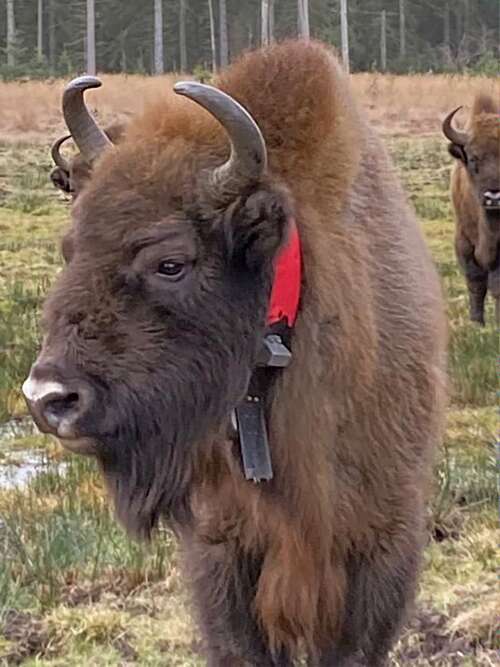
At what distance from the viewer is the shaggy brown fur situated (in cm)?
1184

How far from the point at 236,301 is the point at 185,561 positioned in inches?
40.4

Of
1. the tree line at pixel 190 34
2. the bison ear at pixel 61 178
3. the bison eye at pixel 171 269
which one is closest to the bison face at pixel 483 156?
the bison ear at pixel 61 178

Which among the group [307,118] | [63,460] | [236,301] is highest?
[307,118]

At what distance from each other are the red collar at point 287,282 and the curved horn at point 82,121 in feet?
2.18

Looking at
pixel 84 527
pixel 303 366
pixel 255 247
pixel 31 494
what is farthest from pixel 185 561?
pixel 31 494

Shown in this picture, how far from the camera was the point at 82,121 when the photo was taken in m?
3.62

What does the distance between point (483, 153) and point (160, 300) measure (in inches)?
362

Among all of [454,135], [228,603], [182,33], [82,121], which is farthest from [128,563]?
[182,33]

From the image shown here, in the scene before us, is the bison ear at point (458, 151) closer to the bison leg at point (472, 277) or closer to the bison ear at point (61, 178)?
the bison leg at point (472, 277)

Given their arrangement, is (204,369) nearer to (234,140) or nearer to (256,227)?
(256,227)

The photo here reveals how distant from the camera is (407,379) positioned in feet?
12.3

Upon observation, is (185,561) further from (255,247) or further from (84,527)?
(84,527)

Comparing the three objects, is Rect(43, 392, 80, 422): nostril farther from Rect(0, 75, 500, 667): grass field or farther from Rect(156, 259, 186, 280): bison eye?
Rect(0, 75, 500, 667): grass field

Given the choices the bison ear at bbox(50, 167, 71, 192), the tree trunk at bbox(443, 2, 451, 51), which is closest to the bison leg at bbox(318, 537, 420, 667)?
the bison ear at bbox(50, 167, 71, 192)
